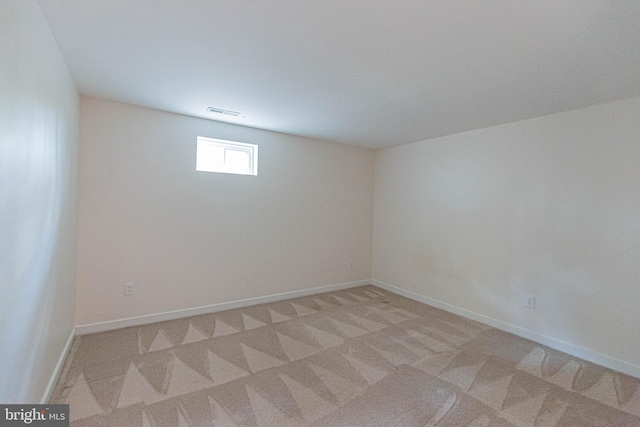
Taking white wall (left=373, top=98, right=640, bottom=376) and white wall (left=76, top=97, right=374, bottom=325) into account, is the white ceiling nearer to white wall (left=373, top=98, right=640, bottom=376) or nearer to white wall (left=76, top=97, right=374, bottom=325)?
white wall (left=373, top=98, right=640, bottom=376)

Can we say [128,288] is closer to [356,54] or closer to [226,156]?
[226,156]

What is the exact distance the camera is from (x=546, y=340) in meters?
2.71

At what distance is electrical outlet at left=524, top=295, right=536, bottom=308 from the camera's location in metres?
2.81

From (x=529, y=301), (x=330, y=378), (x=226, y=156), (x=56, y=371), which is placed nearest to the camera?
(x=56, y=371)

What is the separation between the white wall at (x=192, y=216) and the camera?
271 centimetres

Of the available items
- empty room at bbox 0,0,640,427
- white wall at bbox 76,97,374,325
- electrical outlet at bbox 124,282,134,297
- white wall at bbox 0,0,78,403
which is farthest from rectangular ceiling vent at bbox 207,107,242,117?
electrical outlet at bbox 124,282,134,297

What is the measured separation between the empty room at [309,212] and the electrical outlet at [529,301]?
0.14ft

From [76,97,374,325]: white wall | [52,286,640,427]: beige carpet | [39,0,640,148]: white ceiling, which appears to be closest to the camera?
[39,0,640,148]: white ceiling

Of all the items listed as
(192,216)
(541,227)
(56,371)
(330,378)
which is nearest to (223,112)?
(192,216)

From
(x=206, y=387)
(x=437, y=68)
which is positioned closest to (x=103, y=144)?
(x=206, y=387)

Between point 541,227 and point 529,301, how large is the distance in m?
0.76

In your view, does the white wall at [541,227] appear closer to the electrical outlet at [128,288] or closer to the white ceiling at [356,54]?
the white ceiling at [356,54]

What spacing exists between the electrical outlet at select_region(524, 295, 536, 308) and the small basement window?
10.8ft

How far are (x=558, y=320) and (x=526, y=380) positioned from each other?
911 mm
